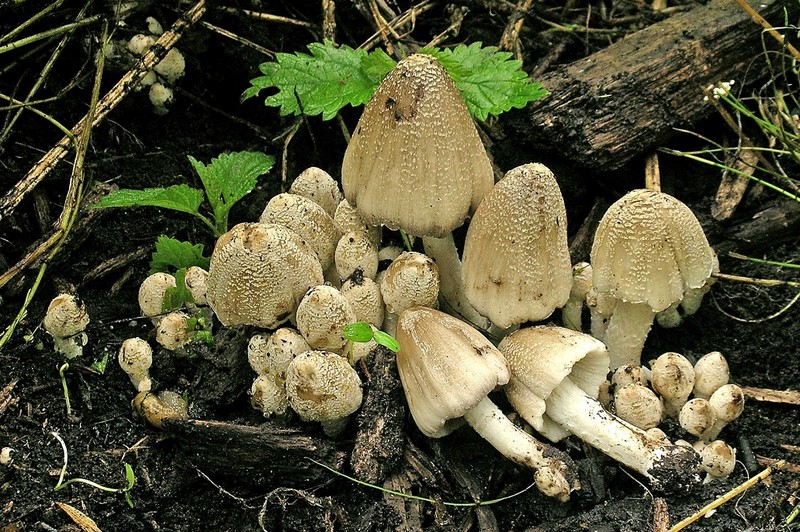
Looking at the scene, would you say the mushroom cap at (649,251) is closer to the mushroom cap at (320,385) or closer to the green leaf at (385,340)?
the green leaf at (385,340)

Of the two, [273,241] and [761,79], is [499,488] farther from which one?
[761,79]

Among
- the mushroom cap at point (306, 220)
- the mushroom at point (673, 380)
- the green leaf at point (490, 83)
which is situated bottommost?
the mushroom at point (673, 380)

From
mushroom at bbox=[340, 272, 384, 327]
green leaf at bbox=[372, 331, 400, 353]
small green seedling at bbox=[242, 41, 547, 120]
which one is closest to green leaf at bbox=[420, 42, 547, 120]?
small green seedling at bbox=[242, 41, 547, 120]

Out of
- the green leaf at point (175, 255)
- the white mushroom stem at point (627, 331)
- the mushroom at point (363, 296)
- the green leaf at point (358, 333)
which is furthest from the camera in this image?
the green leaf at point (175, 255)

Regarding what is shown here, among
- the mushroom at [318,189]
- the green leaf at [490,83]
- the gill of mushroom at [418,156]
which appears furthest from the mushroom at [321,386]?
the green leaf at [490,83]

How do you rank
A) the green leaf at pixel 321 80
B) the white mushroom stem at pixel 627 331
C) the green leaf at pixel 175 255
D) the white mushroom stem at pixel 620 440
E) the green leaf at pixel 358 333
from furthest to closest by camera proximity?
the green leaf at pixel 321 80
the green leaf at pixel 175 255
the white mushroom stem at pixel 627 331
the white mushroom stem at pixel 620 440
the green leaf at pixel 358 333

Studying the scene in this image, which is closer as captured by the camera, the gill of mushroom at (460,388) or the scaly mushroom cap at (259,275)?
the gill of mushroom at (460,388)

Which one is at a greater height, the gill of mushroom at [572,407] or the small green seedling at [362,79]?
the small green seedling at [362,79]
